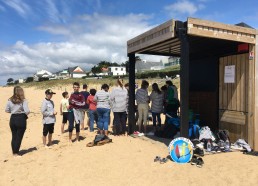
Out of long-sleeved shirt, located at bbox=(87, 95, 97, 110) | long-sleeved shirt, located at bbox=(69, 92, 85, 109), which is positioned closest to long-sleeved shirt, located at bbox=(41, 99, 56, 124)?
long-sleeved shirt, located at bbox=(69, 92, 85, 109)

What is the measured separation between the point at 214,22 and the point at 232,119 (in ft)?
8.60

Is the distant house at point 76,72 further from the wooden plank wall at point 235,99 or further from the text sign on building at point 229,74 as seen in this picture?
the text sign on building at point 229,74

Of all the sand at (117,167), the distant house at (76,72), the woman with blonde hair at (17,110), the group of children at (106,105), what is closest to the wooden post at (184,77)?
the sand at (117,167)

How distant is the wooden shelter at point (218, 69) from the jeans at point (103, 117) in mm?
955

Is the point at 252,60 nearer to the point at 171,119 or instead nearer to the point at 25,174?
the point at 171,119

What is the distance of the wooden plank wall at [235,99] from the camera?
6587 mm

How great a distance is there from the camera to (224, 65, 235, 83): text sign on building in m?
6.80

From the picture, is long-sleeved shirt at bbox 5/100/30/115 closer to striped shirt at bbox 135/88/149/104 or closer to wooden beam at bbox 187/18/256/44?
striped shirt at bbox 135/88/149/104

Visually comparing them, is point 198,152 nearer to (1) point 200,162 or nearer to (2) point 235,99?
(1) point 200,162

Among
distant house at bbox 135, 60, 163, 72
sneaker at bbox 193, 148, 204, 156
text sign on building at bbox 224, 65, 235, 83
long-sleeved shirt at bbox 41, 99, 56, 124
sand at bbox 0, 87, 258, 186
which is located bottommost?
sand at bbox 0, 87, 258, 186

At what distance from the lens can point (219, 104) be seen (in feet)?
24.2

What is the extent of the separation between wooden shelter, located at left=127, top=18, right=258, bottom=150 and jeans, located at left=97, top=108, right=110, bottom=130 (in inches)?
37.6

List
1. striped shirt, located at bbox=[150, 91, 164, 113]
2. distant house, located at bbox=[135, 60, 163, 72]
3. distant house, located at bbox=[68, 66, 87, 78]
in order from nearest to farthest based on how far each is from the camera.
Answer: striped shirt, located at bbox=[150, 91, 164, 113]
distant house, located at bbox=[135, 60, 163, 72]
distant house, located at bbox=[68, 66, 87, 78]

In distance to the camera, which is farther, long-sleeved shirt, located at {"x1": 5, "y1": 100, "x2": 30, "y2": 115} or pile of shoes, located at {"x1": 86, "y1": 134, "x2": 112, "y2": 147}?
pile of shoes, located at {"x1": 86, "y1": 134, "x2": 112, "y2": 147}
